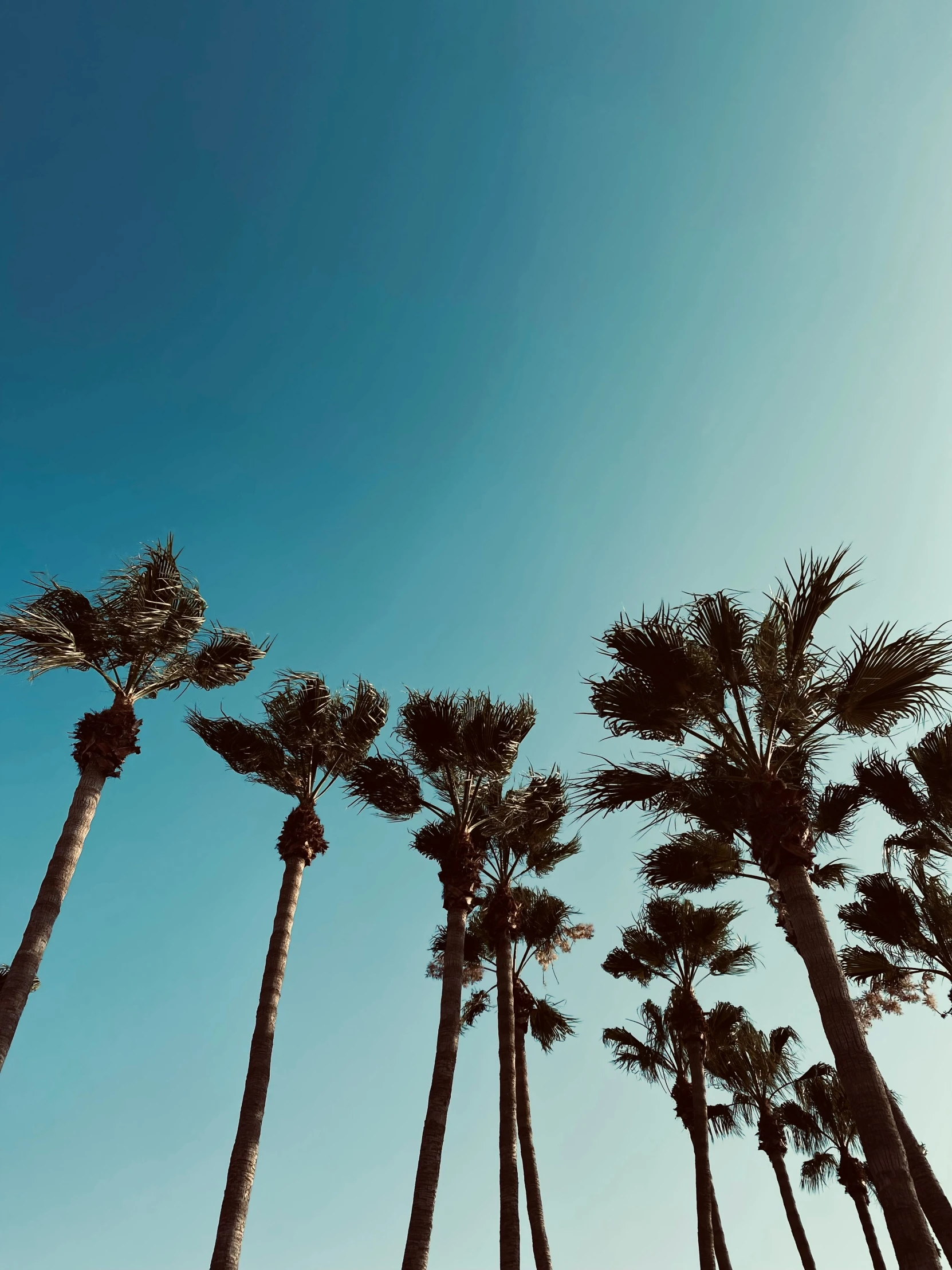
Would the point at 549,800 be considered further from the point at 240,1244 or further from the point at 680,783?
the point at 240,1244

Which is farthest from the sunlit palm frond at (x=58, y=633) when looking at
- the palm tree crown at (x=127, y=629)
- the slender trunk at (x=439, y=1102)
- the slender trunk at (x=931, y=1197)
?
the slender trunk at (x=931, y=1197)

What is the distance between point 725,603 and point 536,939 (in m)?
12.6

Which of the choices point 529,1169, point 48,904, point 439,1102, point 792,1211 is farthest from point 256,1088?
point 792,1211

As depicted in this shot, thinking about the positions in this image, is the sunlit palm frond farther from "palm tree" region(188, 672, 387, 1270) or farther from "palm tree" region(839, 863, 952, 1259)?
"palm tree" region(839, 863, 952, 1259)

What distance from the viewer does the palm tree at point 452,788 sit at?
14641 millimetres

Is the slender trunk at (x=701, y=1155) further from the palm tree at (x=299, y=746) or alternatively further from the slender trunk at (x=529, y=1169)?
the palm tree at (x=299, y=746)

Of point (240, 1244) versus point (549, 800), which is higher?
point (549, 800)

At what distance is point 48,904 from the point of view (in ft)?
39.9

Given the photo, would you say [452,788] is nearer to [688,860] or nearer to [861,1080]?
[688,860]

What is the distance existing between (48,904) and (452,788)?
749 centimetres

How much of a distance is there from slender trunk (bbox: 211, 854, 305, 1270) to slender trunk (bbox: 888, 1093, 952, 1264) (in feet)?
34.9

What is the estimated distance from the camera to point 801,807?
9984mm

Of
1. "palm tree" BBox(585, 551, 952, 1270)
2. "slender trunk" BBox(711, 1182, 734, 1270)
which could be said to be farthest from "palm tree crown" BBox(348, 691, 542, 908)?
"slender trunk" BBox(711, 1182, 734, 1270)

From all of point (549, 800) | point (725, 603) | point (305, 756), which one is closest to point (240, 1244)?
point (305, 756)
